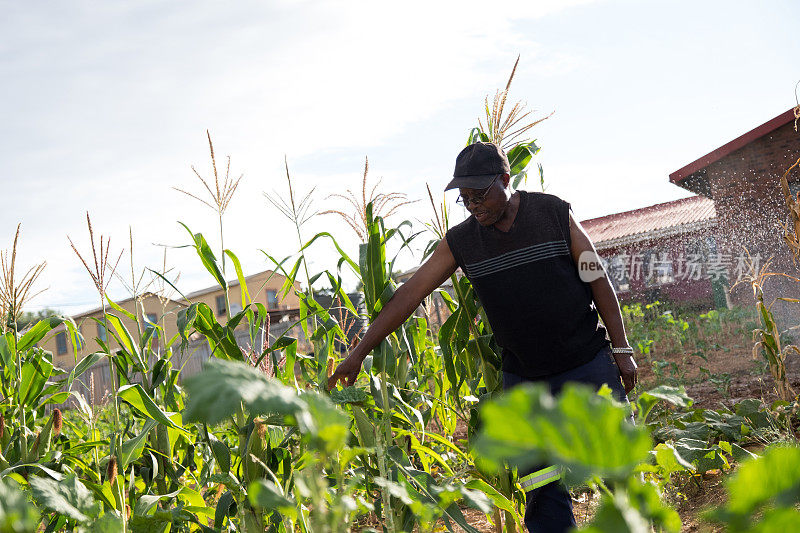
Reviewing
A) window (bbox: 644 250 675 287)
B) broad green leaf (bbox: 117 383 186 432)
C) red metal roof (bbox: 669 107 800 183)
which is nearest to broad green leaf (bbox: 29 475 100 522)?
broad green leaf (bbox: 117 383 186 432)

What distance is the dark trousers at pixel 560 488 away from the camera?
2.30 metres

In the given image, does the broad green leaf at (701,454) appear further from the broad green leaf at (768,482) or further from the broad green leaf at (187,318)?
the broad green leaf at (768,482)

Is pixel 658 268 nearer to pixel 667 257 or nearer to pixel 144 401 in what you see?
pixel 667 257

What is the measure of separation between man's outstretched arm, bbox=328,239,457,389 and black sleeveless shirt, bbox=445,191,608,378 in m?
0.15

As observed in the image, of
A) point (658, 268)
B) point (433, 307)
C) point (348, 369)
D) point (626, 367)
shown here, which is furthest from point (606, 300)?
point (658, 268)

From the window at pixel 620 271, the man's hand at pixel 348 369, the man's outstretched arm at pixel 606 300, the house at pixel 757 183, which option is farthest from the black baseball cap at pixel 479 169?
the window at pixel 620 271

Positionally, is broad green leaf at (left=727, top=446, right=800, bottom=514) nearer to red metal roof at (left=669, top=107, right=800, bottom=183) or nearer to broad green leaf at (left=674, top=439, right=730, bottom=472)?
broad green leaf at (left=674, top=439, right=730, bottom=472)

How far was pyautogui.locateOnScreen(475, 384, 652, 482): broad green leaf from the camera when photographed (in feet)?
1.37

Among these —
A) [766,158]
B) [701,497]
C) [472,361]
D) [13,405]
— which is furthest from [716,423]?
[766,158]

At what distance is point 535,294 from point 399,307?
0.50m

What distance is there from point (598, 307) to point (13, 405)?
8.15 feet

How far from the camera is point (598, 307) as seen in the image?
2527 millimetres

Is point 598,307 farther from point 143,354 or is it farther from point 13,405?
point 13,405

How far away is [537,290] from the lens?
2406 millimetres
